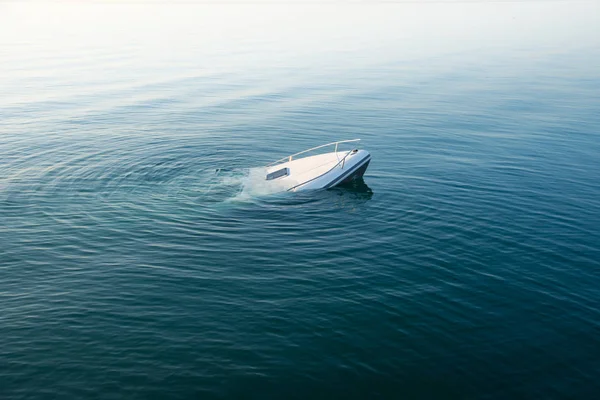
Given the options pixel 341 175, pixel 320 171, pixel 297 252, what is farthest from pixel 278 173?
pixel 297 252

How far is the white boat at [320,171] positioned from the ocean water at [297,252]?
146 centimetres

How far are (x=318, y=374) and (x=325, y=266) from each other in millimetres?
10741

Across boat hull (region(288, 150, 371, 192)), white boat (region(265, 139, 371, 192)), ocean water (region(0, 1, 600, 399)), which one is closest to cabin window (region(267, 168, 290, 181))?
white boat (region(265, 139, 371, 192))

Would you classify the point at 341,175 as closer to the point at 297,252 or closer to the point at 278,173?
the point at 278,173

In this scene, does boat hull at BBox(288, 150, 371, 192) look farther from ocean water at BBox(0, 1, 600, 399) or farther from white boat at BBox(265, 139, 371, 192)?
ocean water at BBox(0, 1, 600, 399)

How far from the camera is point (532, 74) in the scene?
357 ft

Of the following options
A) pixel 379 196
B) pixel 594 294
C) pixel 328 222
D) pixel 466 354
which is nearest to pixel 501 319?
pixel 466 354

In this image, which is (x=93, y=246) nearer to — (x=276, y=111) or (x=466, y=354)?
(x=466, y=354)

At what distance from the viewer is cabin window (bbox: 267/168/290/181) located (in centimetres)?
4981

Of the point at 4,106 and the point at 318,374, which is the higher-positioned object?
the point at 4,106

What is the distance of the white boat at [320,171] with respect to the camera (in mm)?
48969

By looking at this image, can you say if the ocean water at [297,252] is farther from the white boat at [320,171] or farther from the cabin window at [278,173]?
the cabin window at [278,173]

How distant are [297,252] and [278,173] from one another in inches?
557

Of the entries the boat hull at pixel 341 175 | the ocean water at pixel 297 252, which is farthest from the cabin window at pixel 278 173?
the boat hull at pixel 341 175
